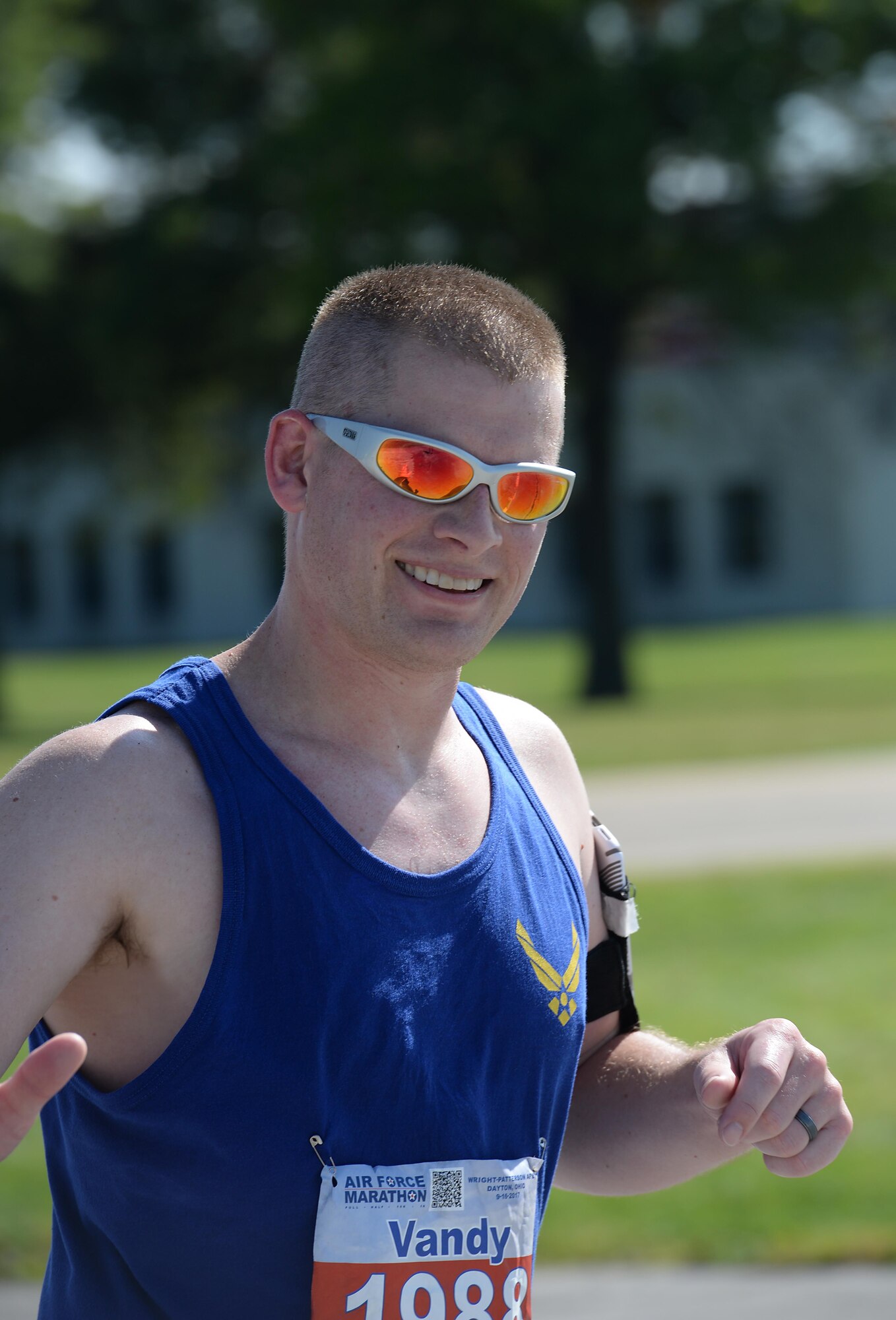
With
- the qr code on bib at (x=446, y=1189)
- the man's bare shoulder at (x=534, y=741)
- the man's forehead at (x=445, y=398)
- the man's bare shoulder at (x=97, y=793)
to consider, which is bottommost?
the qr code on bib at (x=446, y=1189)

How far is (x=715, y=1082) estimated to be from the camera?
6.47ft

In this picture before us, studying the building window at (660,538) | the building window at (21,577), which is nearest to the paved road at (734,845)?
the building window at (660,538)

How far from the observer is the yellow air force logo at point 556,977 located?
6.41ft

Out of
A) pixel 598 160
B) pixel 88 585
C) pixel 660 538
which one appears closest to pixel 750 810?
pixel 598 160

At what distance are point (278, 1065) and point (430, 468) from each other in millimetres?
664

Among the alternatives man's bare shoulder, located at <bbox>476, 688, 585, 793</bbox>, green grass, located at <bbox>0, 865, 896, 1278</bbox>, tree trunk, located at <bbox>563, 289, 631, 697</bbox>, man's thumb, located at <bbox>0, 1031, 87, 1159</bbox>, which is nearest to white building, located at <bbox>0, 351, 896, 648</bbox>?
tree trunk, located at <bbox>563, 289, 631, 697</bbox>

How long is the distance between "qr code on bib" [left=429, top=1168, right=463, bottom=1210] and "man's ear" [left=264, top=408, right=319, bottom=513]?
77cm

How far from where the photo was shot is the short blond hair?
76.1 inches

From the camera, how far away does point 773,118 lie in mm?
21078

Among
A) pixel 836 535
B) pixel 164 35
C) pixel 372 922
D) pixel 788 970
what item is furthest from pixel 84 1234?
pixel 836 535

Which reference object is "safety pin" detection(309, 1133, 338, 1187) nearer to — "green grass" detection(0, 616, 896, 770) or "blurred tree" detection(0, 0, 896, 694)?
"green grass" detection(0, 616, 896, 770)

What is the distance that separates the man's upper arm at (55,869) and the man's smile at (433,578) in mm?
425

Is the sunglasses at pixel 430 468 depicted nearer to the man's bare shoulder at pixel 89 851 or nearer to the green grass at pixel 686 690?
the man's bare shoulder at pixel 89 851

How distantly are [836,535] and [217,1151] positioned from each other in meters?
42.2
